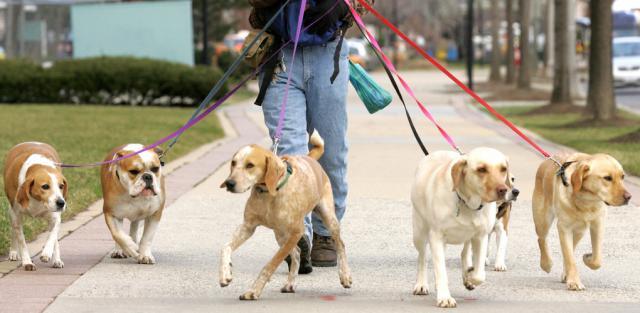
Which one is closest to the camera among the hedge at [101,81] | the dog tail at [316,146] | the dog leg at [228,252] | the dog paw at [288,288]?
the dog leg at [228,252]

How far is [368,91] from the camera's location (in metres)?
8.27

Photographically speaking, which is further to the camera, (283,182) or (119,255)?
(119,255)

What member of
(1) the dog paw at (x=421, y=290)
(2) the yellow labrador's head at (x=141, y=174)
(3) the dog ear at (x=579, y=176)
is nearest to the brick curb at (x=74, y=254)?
(2) the yellow labrador's head at (x=141, y=174)

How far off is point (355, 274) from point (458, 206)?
1.43 meters

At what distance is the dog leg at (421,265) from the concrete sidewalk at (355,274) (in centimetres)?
5

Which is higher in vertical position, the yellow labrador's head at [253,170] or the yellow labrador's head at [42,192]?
the yellow labrador's head at [253,170]

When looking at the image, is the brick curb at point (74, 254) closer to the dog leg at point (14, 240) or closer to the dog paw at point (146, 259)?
the dog leg at point (14, 240)

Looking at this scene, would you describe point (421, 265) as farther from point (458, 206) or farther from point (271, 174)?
point (271, 174)

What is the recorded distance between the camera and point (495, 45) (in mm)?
46469

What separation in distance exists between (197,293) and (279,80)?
1.47 metres

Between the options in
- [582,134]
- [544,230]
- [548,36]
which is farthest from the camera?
[548,36]

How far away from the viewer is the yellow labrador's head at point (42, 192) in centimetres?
778

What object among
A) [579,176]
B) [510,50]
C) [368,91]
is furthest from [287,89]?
[510,50]

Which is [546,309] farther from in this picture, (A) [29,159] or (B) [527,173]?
(B) [527,173]
